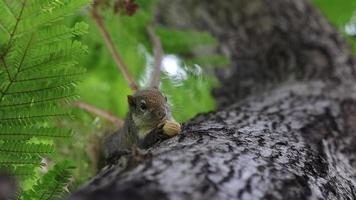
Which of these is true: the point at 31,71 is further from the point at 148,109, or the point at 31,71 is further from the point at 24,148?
the point at 148,109

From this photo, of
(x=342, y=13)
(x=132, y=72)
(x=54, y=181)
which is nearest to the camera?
(x=54, y=181)

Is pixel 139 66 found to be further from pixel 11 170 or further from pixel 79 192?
pixel 79 192

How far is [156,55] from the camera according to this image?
338cm

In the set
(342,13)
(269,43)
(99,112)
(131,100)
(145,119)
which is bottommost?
(145,119)

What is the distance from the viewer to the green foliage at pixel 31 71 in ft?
5.70

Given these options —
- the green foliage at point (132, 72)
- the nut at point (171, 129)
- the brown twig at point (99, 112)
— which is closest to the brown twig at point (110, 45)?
the green foliage at point (132, 72)

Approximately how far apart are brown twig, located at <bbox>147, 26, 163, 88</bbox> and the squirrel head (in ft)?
2.08

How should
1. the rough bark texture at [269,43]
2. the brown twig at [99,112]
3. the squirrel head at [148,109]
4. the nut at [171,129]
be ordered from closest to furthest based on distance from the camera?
the nut at [171,129]
the squirrel head at [148,109]
the brown twig at [99,112]
the rough bark texture at [269,43]

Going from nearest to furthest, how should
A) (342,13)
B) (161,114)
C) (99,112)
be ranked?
(161,114), (99,112), (342,13)

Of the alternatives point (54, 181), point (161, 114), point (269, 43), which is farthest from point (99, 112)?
point (269, 43)

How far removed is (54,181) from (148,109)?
736 millimetres

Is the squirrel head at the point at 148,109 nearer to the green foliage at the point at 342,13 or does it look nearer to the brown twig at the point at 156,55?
the brown twig at the point at 156,55

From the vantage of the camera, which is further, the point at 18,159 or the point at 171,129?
the point at 171,129

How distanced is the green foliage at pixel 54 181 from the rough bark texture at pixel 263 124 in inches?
5.3
